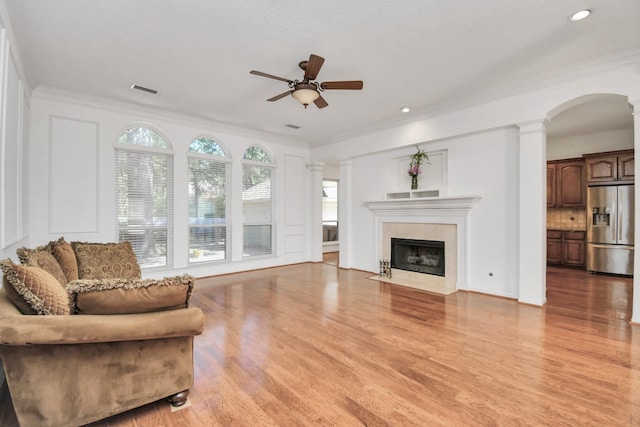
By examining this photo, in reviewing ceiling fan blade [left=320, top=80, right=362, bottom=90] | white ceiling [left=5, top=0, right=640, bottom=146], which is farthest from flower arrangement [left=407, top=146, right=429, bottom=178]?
ceiling fan blade [left=320, top=80, right=362, bottom=90]

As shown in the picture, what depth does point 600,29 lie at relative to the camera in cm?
293

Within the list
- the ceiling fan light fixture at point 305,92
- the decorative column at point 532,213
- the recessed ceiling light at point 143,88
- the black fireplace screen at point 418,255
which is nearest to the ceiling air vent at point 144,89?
the recessed ceiling light at point 143,88

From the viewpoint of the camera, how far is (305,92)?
11.2 ft

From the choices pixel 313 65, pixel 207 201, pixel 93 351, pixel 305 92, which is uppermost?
pixel 313 65

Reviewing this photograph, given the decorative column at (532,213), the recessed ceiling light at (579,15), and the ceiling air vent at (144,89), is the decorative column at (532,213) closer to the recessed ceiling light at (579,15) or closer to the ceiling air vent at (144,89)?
the recessed ceiling light at (579,15)

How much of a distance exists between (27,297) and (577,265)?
8.69 metres

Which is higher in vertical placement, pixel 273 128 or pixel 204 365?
pixel 273 128

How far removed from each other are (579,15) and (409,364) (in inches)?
134

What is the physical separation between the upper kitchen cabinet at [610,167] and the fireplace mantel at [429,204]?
3.27 m

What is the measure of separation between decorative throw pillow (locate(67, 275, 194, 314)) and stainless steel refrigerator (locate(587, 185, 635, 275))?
7408mm

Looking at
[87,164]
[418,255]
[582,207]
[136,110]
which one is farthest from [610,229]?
[87,164]

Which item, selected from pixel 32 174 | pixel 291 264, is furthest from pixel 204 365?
pixel 291 264

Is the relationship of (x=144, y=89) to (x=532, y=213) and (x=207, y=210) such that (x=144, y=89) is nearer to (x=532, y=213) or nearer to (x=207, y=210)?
(x=207, y=210)

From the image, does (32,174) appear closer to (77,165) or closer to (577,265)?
(77,165)
